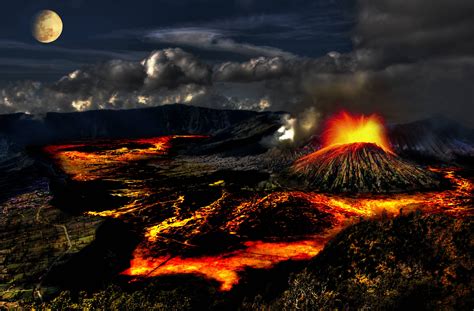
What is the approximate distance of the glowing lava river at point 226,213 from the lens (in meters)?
40.1

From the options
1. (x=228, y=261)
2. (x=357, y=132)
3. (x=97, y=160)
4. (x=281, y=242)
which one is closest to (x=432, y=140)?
(x=357, y=132)

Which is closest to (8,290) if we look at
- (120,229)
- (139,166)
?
(120,229)

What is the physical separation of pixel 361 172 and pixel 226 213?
1632 inches

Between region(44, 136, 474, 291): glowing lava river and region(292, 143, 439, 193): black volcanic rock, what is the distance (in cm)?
551

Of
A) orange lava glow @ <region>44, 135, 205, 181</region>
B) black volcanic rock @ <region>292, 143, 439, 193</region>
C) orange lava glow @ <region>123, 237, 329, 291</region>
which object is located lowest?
orange lava glow @ <region>44, 135, 205, 181</region>

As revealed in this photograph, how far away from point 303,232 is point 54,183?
7683 cm

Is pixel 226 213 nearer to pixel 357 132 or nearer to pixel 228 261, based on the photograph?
pixel 228 261

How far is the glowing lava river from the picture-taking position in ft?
132

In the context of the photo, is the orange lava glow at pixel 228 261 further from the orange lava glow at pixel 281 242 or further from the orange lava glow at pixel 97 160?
the orange lava glow at pixel 97 160

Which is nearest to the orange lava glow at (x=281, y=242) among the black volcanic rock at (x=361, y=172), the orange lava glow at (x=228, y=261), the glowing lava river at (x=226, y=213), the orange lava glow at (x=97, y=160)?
the orange lava glow at (x=228, y=261)

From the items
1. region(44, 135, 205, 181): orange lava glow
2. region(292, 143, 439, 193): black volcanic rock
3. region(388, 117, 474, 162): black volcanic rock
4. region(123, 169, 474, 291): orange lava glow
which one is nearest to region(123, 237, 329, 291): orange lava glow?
region(123, 169, 474, 291): orange lava glow

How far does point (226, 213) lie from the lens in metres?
58.8

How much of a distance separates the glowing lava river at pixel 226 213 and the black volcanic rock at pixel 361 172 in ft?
18.1

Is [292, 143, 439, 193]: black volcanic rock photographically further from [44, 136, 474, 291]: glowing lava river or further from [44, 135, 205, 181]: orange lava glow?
[44, 135, 205, 181]: orange lava glow
